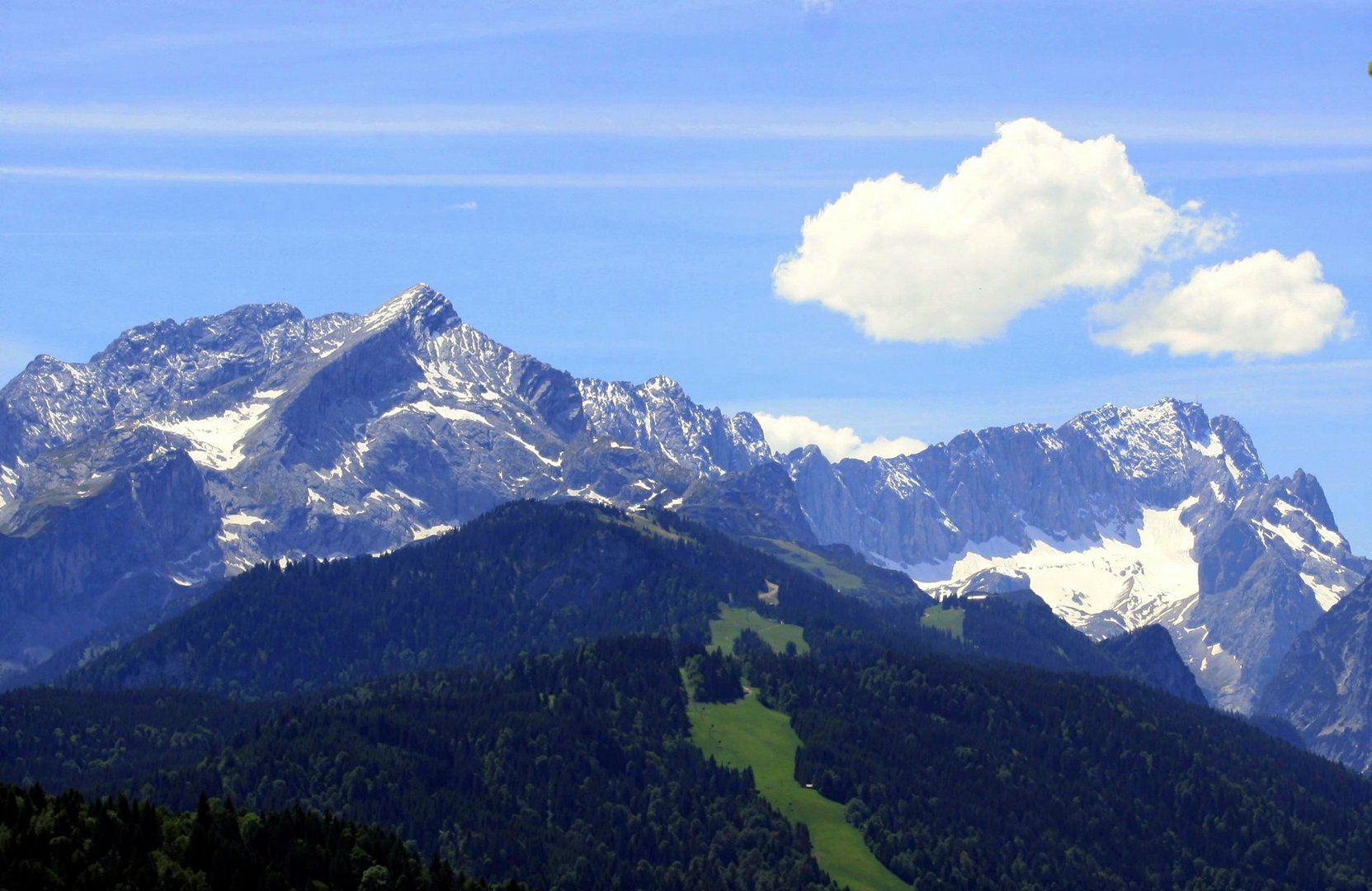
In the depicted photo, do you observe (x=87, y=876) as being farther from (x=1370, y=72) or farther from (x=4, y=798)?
(x=1370, y=72)

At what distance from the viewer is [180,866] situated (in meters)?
198

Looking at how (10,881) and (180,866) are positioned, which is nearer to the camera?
(10,881)

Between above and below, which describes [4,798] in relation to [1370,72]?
below

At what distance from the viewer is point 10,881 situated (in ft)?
595

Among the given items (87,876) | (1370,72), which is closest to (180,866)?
(87,876)

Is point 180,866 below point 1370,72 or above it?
below

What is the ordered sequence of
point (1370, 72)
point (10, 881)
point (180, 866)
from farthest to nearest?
point (180, 866) → point (10, 881) → point (1370, 72)

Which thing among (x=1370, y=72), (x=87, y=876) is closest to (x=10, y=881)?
(x=87, y=876)

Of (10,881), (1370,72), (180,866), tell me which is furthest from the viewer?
(180,866)

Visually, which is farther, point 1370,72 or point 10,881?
point 10,881

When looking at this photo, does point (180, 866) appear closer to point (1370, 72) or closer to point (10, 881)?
point (10, 881)

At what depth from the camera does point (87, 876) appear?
18712 cm

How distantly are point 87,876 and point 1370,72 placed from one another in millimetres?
134546

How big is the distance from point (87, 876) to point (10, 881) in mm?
7666
